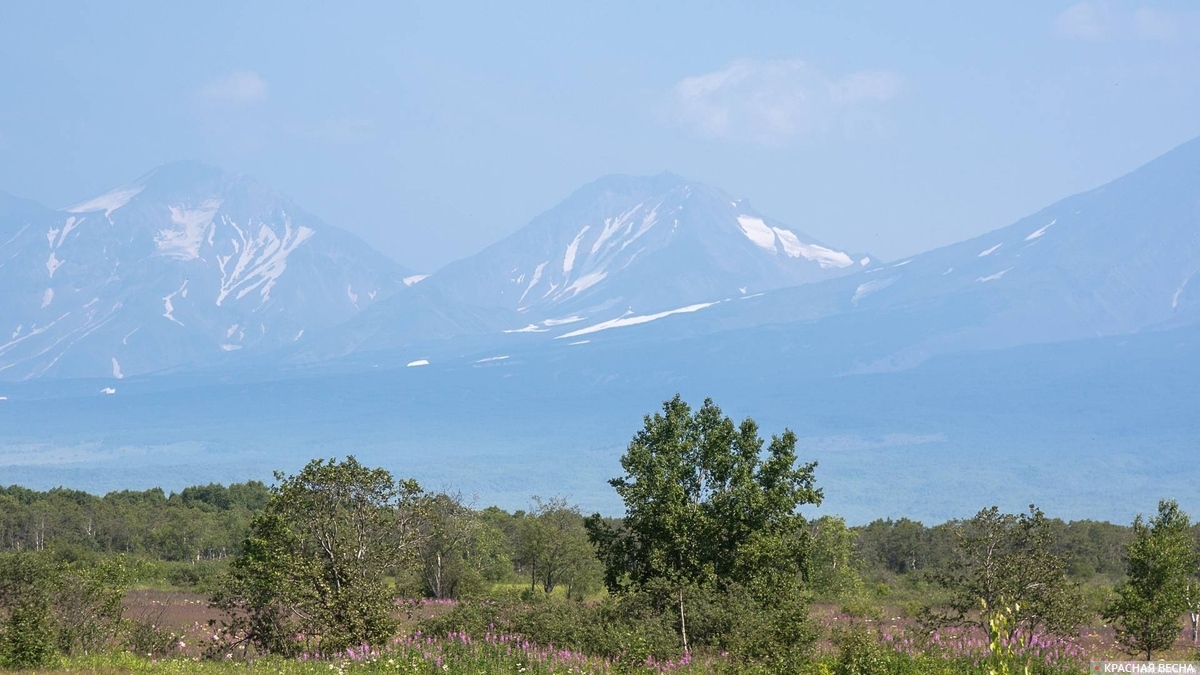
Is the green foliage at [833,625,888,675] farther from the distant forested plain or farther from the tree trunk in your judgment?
the tree trunk

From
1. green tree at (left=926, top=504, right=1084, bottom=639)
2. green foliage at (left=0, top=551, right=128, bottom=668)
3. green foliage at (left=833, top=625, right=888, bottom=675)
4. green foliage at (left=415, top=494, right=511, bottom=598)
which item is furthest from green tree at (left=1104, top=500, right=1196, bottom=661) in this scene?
green foliage at (left=415, top=494, right=511, bottom=598)

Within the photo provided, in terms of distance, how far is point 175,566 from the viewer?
67.6 meters

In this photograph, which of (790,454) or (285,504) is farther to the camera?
(790,454)

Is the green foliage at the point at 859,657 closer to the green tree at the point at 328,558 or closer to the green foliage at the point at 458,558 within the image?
the green tree at the point at 328,558

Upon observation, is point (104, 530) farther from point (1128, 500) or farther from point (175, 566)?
point (1128, 500)

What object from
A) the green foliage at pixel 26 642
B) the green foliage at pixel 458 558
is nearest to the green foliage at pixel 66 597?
the green foliage at pixel 26 642

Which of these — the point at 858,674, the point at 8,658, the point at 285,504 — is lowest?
the point at 858,674

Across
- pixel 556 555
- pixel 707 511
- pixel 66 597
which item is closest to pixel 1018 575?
pixel 707 511

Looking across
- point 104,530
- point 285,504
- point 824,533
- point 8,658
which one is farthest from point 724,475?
point 104,530

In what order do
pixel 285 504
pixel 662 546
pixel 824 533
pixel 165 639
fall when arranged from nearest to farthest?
pixel 285 504 → pixel 165 639 → pixel 662 546 → pixel 824 533

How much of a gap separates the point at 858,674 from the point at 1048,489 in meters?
184

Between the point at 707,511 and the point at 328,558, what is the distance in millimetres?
10130

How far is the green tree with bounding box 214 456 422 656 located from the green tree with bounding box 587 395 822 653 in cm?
642

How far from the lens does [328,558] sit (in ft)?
81.8
